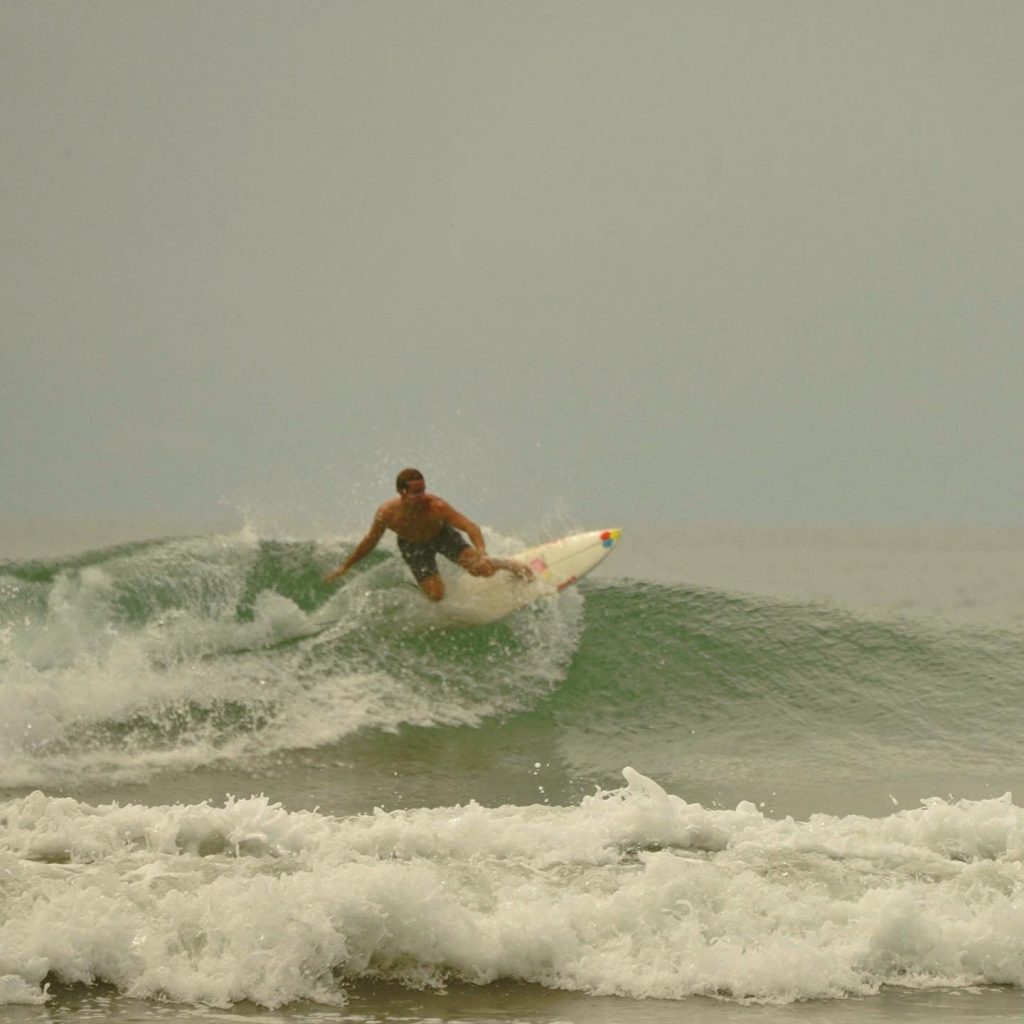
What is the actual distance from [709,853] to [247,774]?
2968mm

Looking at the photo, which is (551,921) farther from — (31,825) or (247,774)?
(247,774)

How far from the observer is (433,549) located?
10289mm

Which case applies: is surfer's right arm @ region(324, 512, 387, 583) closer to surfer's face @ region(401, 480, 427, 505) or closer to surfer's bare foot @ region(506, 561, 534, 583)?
surfer's face @ region(401, 480, 427, 505)

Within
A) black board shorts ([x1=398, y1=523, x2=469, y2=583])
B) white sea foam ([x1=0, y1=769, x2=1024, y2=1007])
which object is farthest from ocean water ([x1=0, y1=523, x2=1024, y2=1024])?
black board shorts ([x1=398, y1=523, x2=469, y2=583])

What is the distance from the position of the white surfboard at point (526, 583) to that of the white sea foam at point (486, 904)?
15.1ft

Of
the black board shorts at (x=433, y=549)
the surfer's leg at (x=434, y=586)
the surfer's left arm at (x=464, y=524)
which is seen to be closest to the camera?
the surfer's left arm at (x=464, y=524)

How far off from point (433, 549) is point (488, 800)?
128 inches

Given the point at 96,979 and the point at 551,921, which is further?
the point at 551,921

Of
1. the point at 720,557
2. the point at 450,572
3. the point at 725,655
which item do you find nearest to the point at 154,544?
the point at 450,572

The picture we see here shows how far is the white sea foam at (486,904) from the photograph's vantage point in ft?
14.7

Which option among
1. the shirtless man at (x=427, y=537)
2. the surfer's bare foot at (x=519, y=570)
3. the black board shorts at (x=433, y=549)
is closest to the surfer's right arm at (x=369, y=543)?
the shirtless man at (x=427, y=537)

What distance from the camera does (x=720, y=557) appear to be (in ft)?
184

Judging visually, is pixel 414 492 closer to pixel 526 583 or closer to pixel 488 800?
pixel 526 583

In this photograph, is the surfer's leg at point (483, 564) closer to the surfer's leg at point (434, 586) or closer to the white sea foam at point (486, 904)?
the surfer's leg at point (434, 586)
